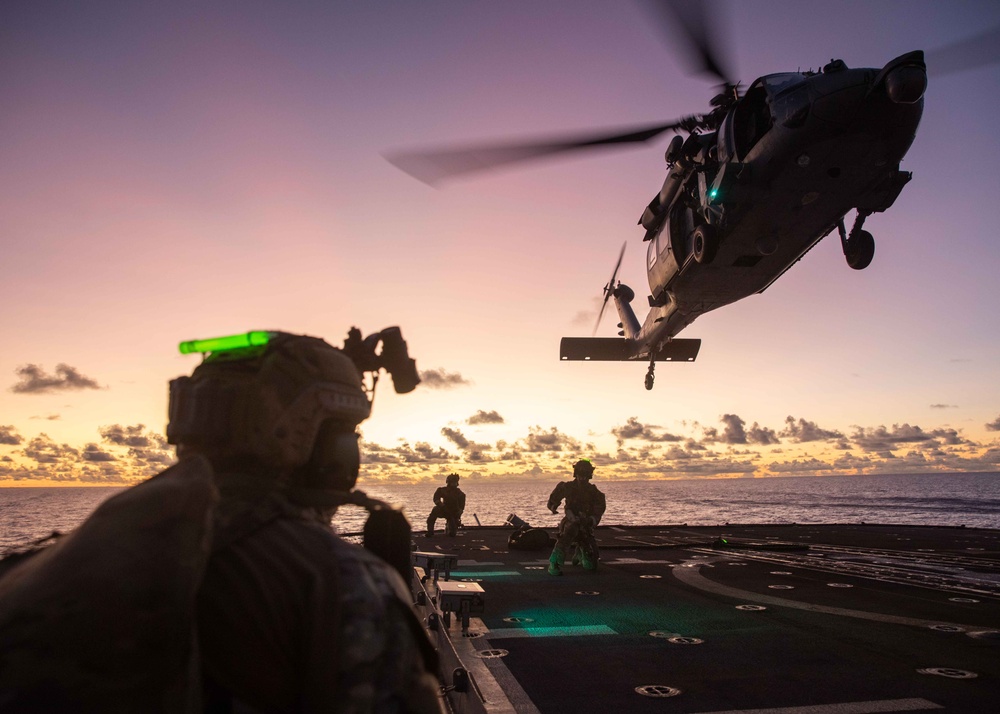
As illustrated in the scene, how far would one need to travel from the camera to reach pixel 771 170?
12742 mm

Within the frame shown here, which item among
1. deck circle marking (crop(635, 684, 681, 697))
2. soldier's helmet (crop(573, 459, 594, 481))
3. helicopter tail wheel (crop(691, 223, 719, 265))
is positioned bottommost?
deck circle marking (crop(635, 684, 681, 697))

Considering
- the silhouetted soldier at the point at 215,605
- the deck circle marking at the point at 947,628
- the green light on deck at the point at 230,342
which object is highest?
the green light on deck at the point at 230,342

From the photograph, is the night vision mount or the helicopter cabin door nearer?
the night vision mount

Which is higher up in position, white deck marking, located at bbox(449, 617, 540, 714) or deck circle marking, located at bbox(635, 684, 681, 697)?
deck circle marking, located at bbox(635, 684, 681, 697)

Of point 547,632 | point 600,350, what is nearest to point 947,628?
point 547,632

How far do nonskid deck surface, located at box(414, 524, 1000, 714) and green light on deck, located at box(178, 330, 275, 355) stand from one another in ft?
12.0

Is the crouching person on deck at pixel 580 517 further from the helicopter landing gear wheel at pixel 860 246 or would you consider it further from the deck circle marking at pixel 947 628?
the helicopter landing gear wheel at pixel 860 246

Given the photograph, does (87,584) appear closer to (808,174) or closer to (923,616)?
(923,616)

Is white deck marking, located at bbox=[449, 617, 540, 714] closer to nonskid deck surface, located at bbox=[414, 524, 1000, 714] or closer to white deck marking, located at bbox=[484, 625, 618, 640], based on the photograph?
nonskid deck surface, located at bbox=[414, 524, 1000, 714]

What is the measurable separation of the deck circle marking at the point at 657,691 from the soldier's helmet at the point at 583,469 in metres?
8.03

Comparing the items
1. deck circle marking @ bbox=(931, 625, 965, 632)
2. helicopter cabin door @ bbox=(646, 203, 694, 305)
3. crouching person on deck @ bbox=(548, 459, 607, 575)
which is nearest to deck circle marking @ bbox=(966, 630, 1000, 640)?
deck circle marking @ bbox=(931, 625, 965, 632)

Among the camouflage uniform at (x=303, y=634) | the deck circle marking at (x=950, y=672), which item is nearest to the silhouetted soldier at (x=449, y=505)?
the deck circle marking at (x=950, y=672)

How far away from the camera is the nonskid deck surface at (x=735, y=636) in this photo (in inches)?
218

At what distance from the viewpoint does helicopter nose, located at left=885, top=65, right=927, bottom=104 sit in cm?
1059
